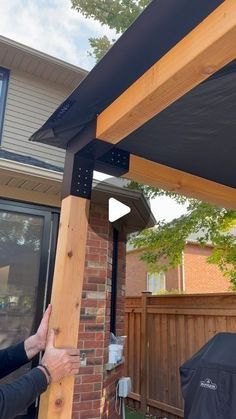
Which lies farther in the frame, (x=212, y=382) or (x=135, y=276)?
(x=135, y=276)

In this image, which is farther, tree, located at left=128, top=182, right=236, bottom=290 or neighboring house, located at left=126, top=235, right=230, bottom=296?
neighboring house, located at left=126, top=235, right=230, bottom=296

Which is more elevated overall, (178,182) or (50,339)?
(178,182)

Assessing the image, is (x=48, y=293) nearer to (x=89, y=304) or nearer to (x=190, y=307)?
(x=89, y=304)

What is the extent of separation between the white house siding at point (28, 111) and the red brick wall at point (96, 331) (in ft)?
5.29

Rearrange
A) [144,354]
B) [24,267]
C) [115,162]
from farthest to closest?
[144,354] → [24,267] → [115,162]

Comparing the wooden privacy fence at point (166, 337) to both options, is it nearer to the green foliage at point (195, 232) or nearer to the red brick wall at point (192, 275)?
the green foliage at point (195, 232)

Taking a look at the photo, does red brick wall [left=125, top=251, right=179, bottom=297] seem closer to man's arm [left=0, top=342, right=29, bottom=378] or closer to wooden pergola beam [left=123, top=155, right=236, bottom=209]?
wooden pergola beam [left=123, top=155, right=236, bottom=209]

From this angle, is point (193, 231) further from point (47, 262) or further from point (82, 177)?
point (82, 177)

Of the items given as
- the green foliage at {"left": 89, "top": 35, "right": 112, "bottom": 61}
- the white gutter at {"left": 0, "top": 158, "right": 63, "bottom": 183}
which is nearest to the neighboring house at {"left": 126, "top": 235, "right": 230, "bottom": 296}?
the green foliage at {"left": 89, "top": 35, "right": 112, "bottom": 61}

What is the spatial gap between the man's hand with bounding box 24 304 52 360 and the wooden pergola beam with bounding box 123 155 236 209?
3.52 feet

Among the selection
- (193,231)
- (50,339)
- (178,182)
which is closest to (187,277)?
(193,231)

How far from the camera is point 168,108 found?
1903mm

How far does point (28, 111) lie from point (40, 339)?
4463 millimetres

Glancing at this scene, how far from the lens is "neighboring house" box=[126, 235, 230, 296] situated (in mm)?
13555
